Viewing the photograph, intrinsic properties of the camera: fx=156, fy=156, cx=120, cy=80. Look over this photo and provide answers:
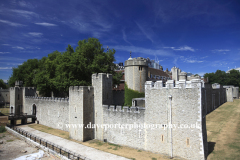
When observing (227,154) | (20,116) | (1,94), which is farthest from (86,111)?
(1,94)

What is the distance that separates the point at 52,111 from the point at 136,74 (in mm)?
15548

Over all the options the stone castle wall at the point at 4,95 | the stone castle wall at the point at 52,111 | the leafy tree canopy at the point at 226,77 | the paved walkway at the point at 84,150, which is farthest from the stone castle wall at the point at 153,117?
the leafy tree canopy at the point at 226,77

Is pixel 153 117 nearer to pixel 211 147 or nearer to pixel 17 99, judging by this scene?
pixel 211 147

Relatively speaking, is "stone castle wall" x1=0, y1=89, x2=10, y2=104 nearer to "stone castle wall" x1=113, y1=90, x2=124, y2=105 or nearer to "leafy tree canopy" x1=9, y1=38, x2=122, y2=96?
"leafy tree canopy" x1=9, y1=38, x2=122, y2=96

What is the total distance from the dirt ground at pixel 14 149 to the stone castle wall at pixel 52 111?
543 cm

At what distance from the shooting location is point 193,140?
12.3 metres

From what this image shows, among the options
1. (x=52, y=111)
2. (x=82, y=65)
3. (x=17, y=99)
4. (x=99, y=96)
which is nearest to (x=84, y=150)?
(x=99, y=96)

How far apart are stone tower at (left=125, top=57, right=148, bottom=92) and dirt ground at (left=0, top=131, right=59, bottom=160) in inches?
594

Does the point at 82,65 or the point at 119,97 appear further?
the point at 119,97

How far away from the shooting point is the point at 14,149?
18516 millimetres

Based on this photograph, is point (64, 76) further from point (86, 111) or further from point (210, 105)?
point (210, 105)

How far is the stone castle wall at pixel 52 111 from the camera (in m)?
23.9

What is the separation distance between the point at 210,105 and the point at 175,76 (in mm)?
12883

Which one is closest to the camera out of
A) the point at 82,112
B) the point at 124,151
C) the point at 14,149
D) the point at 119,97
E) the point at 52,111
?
the point at 124,151
